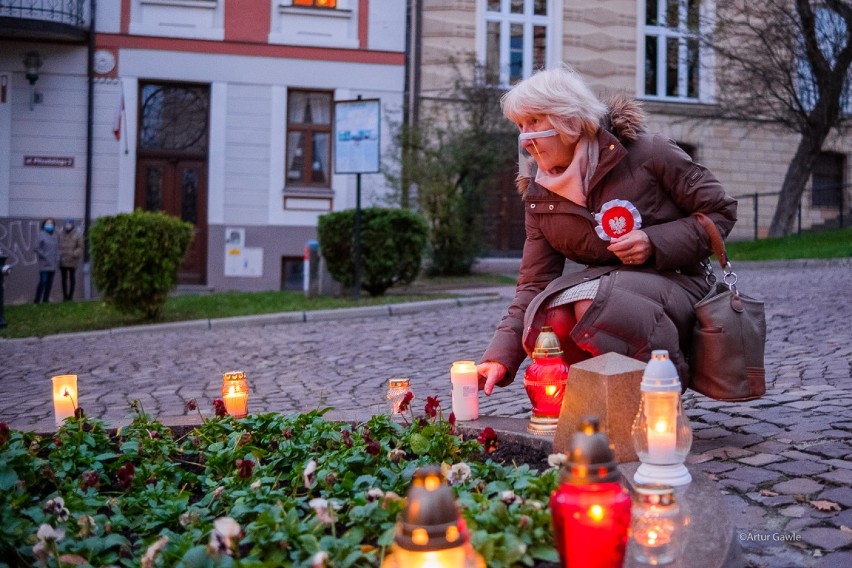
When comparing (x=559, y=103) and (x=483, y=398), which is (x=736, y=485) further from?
(x=483, y=398)

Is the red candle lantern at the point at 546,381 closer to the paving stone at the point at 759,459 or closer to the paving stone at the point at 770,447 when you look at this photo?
the paving stone at the point at 759,459

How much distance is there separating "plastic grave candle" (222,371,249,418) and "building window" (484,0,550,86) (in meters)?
20.0

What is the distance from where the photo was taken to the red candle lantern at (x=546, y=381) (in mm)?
3348

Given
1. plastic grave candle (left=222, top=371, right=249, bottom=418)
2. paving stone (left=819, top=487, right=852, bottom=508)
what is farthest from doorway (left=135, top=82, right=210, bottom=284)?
paving stone (left=819, top=487, right=852, bottom=508)

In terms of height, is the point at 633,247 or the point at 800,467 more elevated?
the point at 633,247

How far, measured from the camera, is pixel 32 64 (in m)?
18.7

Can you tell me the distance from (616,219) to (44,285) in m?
16.0

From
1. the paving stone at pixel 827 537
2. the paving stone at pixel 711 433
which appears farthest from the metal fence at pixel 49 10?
the paving stone at pixel 827 537

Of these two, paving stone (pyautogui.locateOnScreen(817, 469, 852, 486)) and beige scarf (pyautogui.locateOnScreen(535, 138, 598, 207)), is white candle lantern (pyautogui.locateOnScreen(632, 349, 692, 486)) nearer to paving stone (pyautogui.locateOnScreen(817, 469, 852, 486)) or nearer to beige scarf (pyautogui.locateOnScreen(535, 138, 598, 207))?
paving stone (pyautogui.locateOnScreen(817, 469, 852, 486))

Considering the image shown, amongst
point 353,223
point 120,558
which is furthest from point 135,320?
point 120,558

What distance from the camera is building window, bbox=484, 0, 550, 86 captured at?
2327 centimetres

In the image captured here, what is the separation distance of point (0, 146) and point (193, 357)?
1255cm

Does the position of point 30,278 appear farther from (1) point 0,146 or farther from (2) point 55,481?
(2) point 55,481

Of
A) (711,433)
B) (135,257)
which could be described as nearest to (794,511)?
(711,433)
